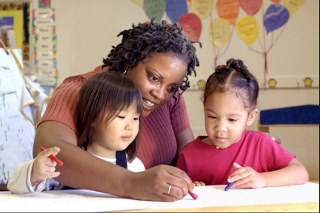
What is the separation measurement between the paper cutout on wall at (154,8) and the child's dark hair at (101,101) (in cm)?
196

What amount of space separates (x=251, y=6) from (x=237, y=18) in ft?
0.38

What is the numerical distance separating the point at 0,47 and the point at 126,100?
1351mm

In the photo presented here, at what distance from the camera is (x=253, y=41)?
3004 millimetres

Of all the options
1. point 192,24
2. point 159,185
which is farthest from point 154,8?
point 159,185

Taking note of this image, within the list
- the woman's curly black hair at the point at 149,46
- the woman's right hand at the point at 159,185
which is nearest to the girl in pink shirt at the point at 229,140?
the woman's curly black hair at the point at 149,46

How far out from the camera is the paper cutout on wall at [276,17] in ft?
9.84

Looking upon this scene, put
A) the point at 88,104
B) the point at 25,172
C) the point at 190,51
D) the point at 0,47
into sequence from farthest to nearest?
the point at 0,47
the point at 190,51
the point at 88,104
the point at 25,172

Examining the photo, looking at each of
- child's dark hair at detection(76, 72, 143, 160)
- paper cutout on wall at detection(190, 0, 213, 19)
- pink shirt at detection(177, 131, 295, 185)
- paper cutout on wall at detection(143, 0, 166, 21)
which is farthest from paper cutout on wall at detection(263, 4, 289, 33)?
child's dark hair at detection(76, 72, 143, 160)

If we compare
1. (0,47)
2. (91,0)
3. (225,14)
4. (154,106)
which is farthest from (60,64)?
(154,106)

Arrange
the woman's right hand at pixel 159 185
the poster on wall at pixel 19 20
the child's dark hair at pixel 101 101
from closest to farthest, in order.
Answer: the woman's right hand at pixel 159 185 < the child's dark hair at pixel 101 101 < the poster on wall at pixel 19 20

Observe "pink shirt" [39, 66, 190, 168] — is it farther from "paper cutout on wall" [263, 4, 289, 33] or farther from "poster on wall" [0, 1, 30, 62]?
"poster on wall" [0, 1, 30, 62]

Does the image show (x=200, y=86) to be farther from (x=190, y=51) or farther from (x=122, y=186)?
(x=122, y=186)

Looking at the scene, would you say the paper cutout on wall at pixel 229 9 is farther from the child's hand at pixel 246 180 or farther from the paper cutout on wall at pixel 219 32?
the child's hand at pixel 246 180

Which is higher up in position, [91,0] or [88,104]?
[91,0]
